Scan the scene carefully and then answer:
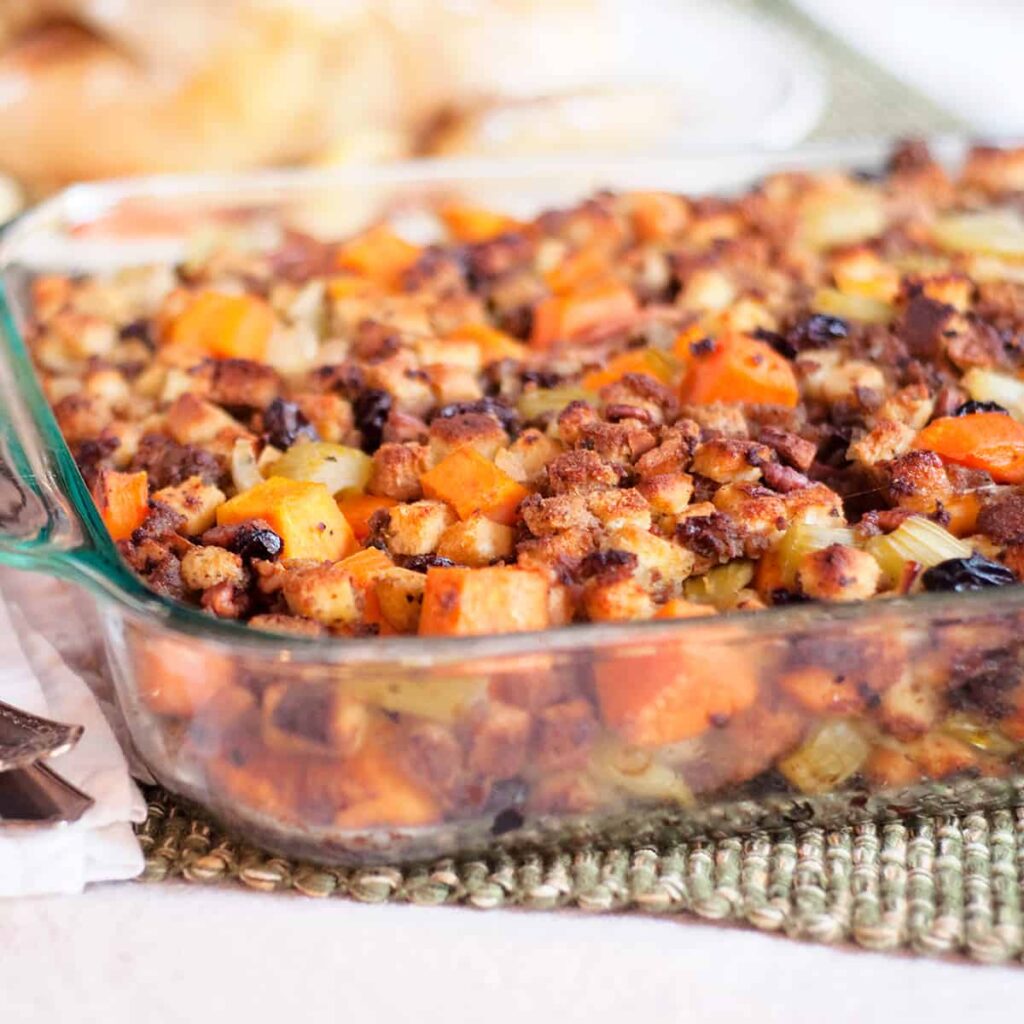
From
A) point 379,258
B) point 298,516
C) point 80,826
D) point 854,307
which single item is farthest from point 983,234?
point 80,826

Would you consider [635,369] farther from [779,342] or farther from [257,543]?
[257,543]

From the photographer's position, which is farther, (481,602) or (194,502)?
(194,502)

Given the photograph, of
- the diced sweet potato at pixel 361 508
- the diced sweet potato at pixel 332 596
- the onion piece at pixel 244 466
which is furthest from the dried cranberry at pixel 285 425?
the diced sweet potato at pixel 332 596

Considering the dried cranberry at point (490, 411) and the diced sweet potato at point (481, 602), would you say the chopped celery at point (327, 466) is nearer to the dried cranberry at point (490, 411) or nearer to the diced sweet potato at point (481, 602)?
the dried cranberry at point (490, 411)

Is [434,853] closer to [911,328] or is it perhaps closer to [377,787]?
[377,787]

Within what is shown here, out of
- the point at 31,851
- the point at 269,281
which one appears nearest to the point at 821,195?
the point at 269,281

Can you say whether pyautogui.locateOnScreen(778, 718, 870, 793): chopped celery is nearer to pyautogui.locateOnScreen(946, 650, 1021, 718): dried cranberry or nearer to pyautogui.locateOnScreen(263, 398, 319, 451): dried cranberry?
pyautogui.locateOnScreen(946, 650, 1021, 718): dried cranberry

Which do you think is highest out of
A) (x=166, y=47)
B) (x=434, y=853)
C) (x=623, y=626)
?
(x=166, y=47)
